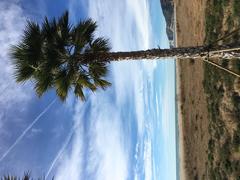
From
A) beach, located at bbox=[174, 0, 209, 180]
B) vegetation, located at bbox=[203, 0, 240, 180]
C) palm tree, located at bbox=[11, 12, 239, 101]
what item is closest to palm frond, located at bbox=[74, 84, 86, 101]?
palm tree, located at bbox=[11, 12, 239, 101]

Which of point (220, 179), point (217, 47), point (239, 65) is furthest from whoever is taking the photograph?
point (220, 179)

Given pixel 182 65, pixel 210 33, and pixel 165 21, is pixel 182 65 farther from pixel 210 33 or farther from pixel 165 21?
pixel 165 21

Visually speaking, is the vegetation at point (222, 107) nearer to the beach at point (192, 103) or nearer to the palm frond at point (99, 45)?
the beach at point (192, 103)

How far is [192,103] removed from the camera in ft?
124

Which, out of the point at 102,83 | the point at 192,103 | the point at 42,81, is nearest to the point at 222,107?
the point at 192,103

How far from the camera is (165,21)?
62094 millimetres

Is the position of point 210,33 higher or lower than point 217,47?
higher

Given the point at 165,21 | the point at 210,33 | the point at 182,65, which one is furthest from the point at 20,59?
the point at 165,21

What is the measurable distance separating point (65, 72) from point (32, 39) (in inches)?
56.1

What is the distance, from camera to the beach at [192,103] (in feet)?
111

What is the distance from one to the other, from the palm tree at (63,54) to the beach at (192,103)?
20.9 m

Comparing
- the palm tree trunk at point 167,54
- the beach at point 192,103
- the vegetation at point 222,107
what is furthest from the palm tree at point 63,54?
the beach at point 192,103

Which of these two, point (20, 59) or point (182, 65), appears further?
point (182, 65)

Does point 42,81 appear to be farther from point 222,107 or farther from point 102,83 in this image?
point 222,107
